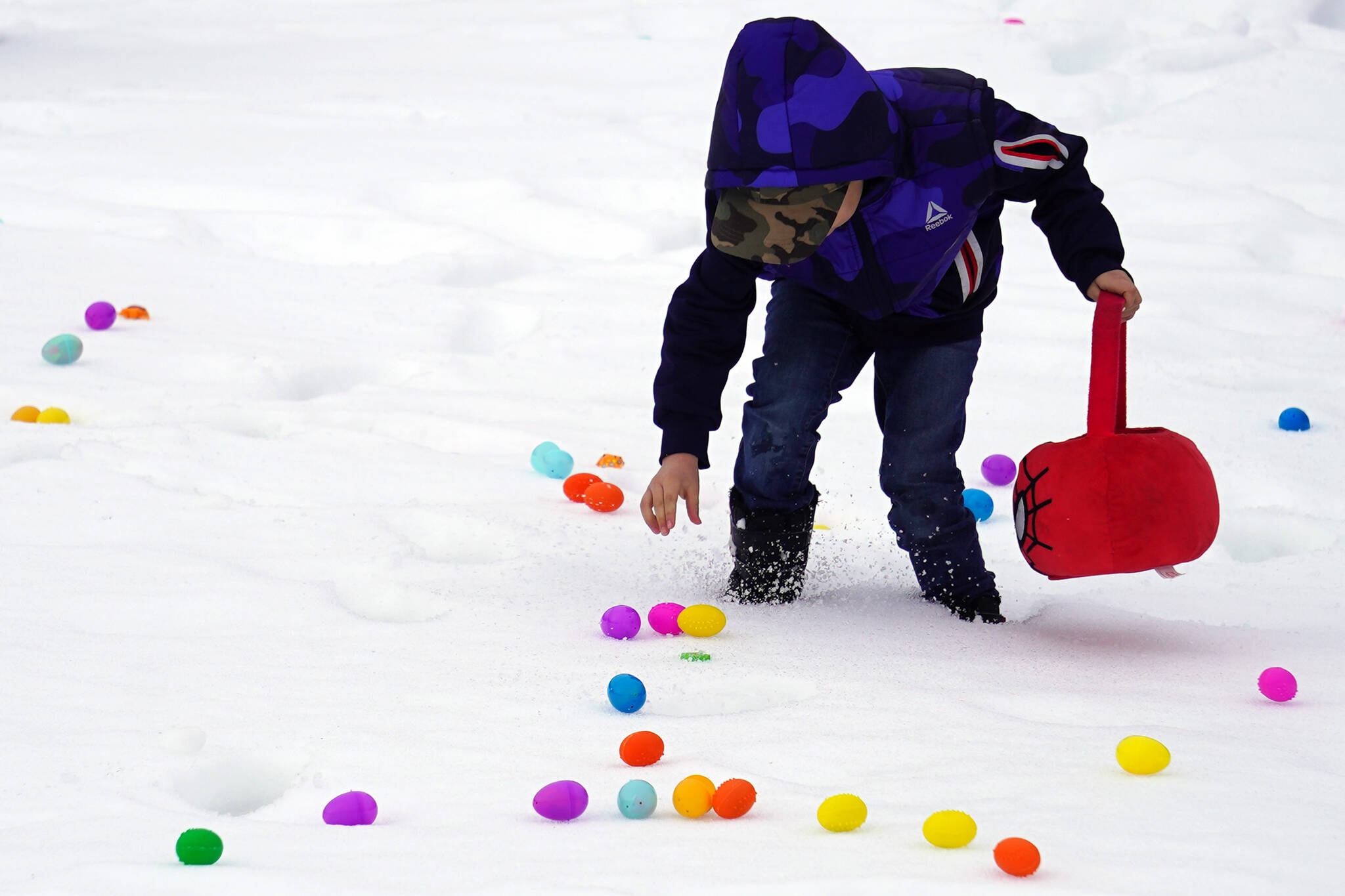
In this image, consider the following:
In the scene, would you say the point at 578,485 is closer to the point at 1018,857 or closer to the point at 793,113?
the point at 793,113

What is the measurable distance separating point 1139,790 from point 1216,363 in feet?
7.36

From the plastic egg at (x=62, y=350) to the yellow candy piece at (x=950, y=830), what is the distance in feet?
8.36

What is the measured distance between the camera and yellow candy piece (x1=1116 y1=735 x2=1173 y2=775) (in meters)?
1.38

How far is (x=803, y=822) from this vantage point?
1.29 m

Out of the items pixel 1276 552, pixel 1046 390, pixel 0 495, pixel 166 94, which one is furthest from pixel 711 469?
pixel 166 94

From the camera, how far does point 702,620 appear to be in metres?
1.95

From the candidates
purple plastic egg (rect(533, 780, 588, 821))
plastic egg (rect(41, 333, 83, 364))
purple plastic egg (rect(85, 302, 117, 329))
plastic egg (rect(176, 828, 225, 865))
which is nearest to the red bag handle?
purple plastic egg (rect(533, 780, 588, 821))

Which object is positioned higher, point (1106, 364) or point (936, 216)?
point (936, 216)

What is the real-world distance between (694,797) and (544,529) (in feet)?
3.83

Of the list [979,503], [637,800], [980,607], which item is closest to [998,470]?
[979,503]

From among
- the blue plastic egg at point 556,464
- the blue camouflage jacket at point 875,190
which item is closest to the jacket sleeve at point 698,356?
the blue camouflage jacket at point 875,190

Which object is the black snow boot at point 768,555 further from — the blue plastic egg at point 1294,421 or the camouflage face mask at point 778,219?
the blue plastic egg at point 1294,421

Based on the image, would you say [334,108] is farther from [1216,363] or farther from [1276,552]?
[1276,552]

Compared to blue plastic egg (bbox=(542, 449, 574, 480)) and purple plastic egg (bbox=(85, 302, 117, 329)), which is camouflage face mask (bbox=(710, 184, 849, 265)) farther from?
purple plastic egg (bbox=(85, 302, 117, 329))
